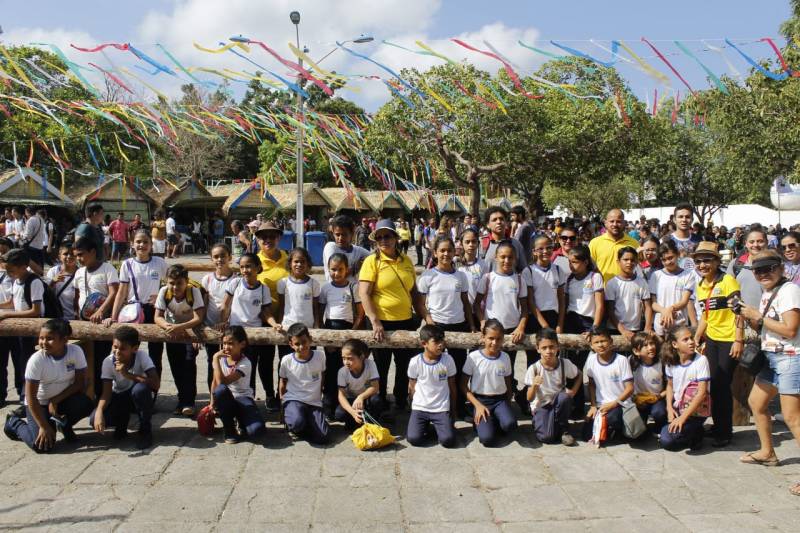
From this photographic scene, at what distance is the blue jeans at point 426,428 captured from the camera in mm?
5074

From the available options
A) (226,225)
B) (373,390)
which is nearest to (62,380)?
(373,390)

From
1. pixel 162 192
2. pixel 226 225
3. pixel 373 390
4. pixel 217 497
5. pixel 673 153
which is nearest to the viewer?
pixel 217 497

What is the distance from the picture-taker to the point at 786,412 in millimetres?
4422

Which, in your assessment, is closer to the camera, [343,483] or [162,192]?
[343,483]

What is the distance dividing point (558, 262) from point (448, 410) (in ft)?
6.79

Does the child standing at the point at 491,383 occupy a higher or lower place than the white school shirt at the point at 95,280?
lower

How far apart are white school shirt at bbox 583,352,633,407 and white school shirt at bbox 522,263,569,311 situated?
74 centimetres

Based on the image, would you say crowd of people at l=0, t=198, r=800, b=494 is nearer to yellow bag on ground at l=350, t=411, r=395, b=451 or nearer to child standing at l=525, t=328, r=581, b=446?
child standing at l=525, t=328, r=581, b=446

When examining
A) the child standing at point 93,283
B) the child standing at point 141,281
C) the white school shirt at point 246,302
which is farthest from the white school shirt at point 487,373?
the child standing at point 93,283

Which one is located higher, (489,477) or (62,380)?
(62,380)

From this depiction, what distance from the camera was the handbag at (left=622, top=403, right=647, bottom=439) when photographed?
5.01 m

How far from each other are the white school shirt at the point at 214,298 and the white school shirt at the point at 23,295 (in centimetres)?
147

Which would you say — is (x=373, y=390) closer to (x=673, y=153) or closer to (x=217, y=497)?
(x=217, y=497)

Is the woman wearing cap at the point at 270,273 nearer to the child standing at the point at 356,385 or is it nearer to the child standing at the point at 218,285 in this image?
the child standing at the point at 218,285
